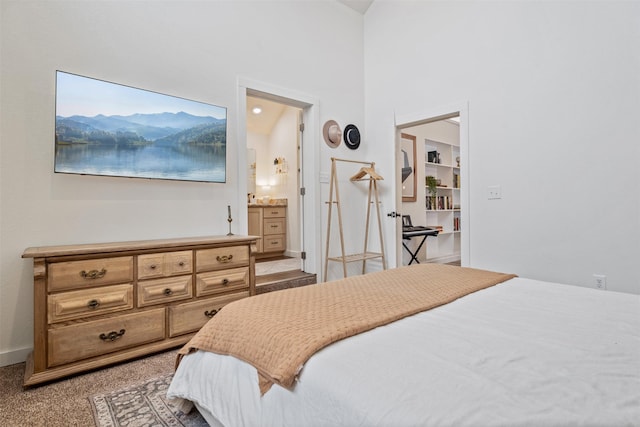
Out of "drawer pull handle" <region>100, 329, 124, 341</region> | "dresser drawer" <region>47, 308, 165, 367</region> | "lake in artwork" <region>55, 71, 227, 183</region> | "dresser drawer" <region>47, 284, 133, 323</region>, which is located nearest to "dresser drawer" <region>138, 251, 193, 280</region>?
"dresser drawer" <region>47, 284, 133, 323</region>

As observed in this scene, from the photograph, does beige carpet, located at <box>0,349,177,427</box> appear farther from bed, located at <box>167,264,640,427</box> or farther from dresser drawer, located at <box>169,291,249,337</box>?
bed, located at <box>167,264,640,427</box>

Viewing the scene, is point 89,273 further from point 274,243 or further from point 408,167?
point 408,167

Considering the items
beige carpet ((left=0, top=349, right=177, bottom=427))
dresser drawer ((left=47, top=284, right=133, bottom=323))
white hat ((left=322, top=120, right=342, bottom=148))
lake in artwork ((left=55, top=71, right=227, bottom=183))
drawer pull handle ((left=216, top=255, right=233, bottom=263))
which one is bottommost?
beige carpet ((left=0, top=349, right=177, bottom=427))

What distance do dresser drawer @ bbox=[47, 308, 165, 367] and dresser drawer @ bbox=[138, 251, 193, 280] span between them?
250 millimetres

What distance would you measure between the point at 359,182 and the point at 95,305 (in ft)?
10.0

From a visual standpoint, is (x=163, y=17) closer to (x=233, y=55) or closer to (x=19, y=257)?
(x=233, y=55)

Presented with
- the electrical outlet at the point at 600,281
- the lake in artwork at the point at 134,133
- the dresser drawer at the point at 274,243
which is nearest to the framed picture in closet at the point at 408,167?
the dresser drawer at the point at 274,243

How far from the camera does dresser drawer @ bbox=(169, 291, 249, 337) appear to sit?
89.2 inches

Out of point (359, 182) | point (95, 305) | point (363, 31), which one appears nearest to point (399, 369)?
point (95, 305)

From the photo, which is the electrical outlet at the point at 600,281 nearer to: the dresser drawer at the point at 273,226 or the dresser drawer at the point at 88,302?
the dresser drawer at the point at 88,302

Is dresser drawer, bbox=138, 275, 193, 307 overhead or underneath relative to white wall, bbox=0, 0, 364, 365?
underneath

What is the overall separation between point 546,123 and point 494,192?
2.31 ft

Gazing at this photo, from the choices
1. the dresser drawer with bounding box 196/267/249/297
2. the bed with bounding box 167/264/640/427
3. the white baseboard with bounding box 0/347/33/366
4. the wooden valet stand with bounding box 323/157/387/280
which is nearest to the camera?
the bed with bounding box 167/264/640/427

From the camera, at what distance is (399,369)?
807 millimetres
